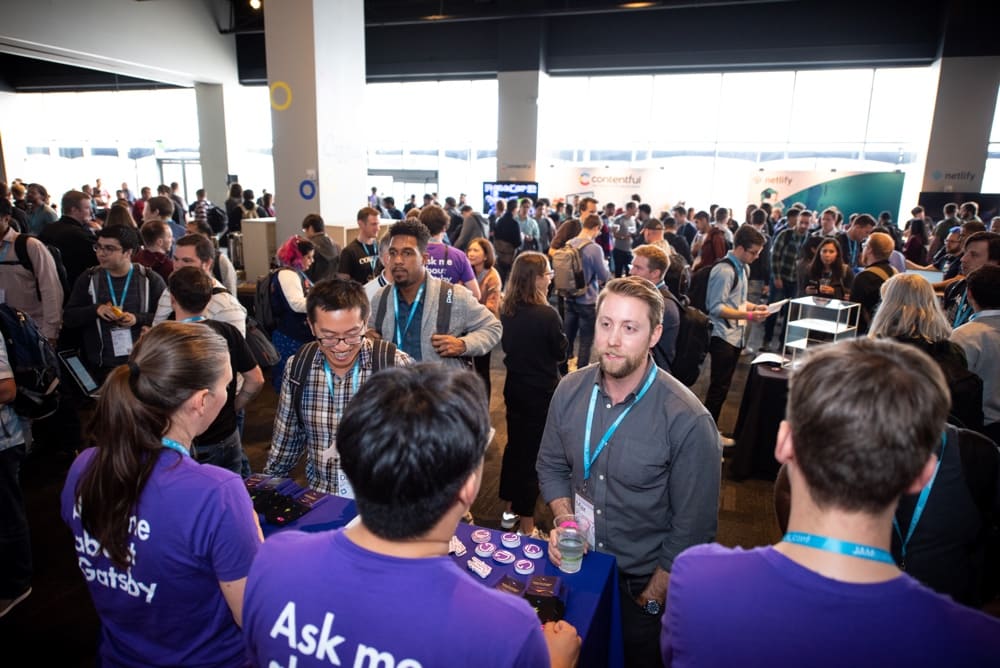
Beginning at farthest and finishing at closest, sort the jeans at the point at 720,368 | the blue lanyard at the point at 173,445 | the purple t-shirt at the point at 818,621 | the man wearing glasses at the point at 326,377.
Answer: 1. the jeans at the point at 720,368
2. the man wearing glasses at the point at 326,377
3. the blue lanyard at the point at 173,445
4. the purple t-shirt at the point at 818,621

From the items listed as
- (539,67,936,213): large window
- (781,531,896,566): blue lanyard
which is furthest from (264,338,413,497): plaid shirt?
(539,67,936,213): large window

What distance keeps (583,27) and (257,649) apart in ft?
45.8

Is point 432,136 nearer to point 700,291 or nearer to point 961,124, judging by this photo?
point 961,124

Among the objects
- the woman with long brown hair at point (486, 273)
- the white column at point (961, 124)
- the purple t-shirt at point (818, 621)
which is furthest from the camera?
the white column at point (961, 124)

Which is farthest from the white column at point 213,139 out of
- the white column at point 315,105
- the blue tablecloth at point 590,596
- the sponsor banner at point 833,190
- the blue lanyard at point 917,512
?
the blue lanyard at point 917,512

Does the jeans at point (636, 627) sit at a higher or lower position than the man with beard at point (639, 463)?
lower

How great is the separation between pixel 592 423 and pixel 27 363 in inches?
98.2

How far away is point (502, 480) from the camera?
317cm

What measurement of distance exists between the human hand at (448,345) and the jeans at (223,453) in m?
1.00

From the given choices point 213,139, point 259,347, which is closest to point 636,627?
point 259,347

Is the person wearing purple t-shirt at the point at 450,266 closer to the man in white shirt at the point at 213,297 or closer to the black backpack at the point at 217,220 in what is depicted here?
the man in white shirt at the point at 213,297

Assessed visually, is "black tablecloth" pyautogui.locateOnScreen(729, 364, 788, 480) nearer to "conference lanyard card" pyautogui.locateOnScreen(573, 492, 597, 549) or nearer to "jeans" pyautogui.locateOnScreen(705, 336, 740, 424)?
"jeans" pyautogui.locateOnScreen(705, 336, 740, 424)

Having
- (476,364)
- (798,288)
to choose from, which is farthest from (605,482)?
(798,288)

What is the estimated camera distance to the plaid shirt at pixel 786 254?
6.91m
